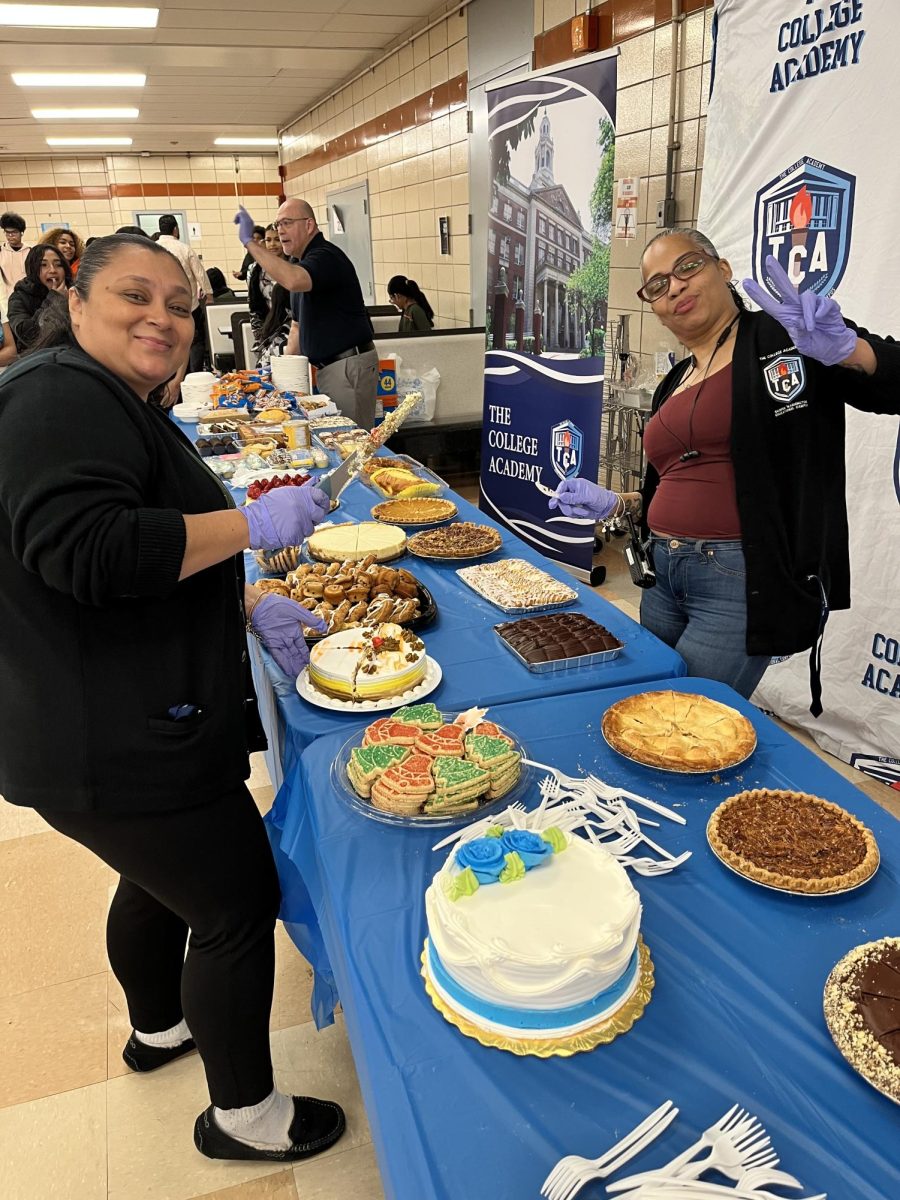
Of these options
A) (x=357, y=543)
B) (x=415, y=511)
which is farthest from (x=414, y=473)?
(x=357, y=543)

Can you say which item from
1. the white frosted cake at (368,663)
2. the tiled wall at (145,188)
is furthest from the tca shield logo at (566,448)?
the tiled wall at (145,188)

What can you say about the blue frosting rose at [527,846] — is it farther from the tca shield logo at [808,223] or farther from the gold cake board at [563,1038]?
the tca shield logo at [808,223]

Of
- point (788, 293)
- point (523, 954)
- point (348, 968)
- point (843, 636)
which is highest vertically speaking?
point (788, 293)

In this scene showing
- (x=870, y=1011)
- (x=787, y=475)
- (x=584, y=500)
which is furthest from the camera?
(x=584, y=500)

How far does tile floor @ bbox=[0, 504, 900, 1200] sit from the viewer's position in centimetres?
157

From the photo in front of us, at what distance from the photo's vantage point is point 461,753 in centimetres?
132

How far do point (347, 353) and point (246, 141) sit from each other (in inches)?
393

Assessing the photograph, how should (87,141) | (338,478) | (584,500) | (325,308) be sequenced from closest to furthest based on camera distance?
(338,478), (584,500), (325,308), (87,141)

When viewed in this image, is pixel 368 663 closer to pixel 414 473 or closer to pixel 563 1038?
pixel 563 1038

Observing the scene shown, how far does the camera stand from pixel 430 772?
1.27 meters

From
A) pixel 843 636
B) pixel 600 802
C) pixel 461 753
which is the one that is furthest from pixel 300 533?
pixel 843 636

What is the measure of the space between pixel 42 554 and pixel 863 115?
8.79 feet

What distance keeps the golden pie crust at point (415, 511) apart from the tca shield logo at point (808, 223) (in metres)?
1.35

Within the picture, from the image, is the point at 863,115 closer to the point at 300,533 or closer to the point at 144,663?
the point at 300,533
